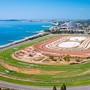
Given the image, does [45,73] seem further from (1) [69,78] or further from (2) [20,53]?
(2) [20,53]

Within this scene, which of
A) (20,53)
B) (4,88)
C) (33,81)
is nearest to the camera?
(4,88)

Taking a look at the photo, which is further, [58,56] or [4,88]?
[58,56]

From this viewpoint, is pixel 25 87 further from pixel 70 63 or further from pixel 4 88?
pixel 70 63

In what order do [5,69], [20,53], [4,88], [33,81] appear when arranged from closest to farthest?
[4,88] → [33,81] → [5,69] → [20,53]

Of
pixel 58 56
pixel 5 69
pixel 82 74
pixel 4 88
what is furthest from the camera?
pixel 58 56

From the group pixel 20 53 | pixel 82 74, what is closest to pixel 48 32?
pixel 20 53

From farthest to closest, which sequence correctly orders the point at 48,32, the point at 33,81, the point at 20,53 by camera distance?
the point at 48,32 → the point at 20,53 → the point at 33,81

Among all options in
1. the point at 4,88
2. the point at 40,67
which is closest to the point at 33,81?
the point at 4,88

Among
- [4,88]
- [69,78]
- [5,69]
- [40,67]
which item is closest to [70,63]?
[40,67]

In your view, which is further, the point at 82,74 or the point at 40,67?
the point at 40,67
